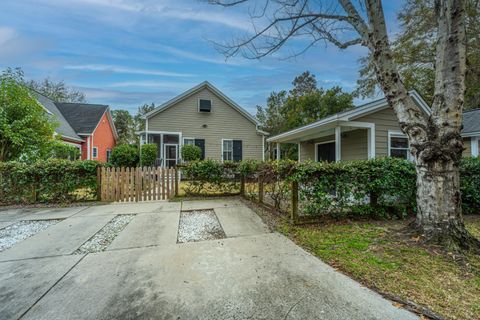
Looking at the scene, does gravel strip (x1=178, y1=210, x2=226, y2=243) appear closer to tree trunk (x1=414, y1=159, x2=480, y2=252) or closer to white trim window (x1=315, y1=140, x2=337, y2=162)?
tree trunk (x1=414, y1=159, x2=480, y2=252)

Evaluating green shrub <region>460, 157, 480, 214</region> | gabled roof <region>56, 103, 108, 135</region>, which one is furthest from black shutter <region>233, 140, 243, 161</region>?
gabled roof <region>56, 103, 108, 135</region>

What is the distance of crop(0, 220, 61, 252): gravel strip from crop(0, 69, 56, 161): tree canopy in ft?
15.6

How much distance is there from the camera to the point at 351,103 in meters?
23.2

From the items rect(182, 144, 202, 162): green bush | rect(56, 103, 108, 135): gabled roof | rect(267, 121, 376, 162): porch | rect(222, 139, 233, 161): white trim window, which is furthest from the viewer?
rect(56, 103, 108, 135): gabled roof

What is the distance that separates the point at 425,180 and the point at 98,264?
16.2 feet

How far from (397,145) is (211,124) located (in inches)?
392

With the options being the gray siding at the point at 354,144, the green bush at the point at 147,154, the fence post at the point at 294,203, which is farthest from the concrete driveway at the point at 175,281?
the green bush at the point at 147,154

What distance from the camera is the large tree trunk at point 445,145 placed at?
10.7 ft

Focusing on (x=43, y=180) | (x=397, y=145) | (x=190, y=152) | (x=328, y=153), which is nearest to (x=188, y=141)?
(x=190, y=152)

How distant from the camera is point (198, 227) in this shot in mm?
4301

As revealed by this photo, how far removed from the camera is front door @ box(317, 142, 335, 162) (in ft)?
32.0

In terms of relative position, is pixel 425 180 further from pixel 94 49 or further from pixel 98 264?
pixel 94 49

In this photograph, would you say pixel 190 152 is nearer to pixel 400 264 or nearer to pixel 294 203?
pixel 294 203

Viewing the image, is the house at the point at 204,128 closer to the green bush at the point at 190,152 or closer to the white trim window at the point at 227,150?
the white trim window at the point at 227,150
